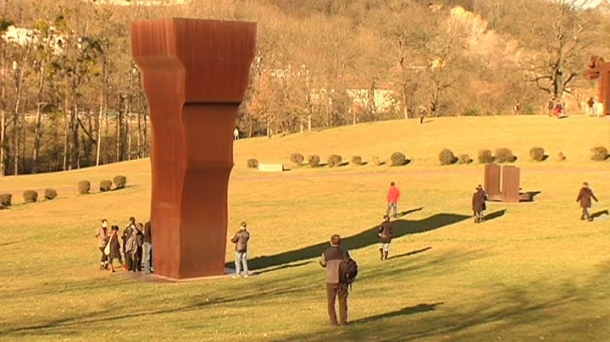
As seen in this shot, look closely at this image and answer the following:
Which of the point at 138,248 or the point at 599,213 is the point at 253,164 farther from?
the point at 138,248

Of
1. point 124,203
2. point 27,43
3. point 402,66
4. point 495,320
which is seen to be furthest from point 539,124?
point 495,320

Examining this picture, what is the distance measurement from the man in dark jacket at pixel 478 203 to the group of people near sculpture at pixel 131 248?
44.6 feet

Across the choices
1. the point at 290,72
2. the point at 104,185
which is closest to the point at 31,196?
the point at 104,185

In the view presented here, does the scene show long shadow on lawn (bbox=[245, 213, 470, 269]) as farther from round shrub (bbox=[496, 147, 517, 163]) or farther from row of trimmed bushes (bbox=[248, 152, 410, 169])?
row of trimmed bushes (bbox=[248, 152, 410, 169])

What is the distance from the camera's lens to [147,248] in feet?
104

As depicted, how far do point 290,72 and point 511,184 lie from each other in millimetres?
53922

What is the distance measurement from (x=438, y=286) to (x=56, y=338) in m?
11.1

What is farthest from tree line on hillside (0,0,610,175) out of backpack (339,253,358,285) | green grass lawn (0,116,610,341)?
backpack (339,253,358,285)

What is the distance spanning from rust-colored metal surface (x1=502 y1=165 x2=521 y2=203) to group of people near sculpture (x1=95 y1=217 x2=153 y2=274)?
18790 millimetres

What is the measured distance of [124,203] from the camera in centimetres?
5181

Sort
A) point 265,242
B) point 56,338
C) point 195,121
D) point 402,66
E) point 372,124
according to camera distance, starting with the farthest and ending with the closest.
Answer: point 402,66 → point 372,124 → point 265,242 → point 195,121 → point 56,338

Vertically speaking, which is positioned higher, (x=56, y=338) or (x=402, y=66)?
(x=402, y=66)

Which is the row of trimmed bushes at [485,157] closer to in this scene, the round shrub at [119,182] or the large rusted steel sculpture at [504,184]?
the large rusted steel sculpture at [504,184]

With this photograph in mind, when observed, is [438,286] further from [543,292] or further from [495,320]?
[495,320]
